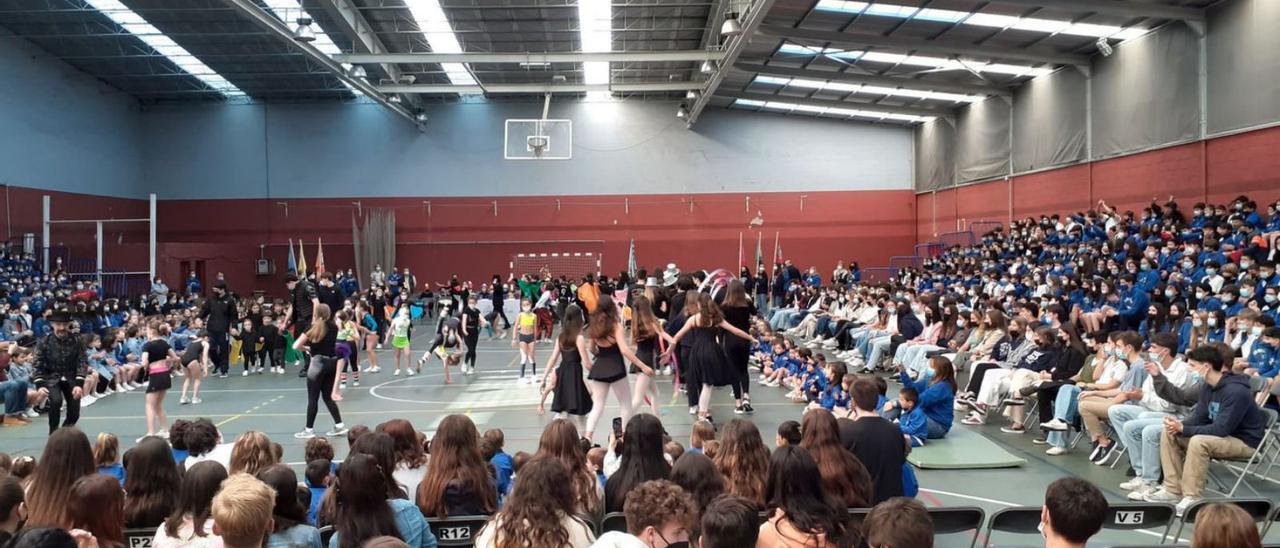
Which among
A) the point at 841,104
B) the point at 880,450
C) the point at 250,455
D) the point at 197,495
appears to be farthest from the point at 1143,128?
the point at 197,495

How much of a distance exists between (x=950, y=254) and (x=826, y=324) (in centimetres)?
826

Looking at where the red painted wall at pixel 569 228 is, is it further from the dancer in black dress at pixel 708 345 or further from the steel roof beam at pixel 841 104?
the dancer in black dress at pixel 708 345

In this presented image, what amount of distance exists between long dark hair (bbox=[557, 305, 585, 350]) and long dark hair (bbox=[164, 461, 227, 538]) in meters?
5.19

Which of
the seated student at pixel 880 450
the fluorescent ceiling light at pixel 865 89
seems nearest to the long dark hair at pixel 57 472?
the seated student at pixel 880 450

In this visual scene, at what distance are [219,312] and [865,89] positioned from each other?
2090 centimetres

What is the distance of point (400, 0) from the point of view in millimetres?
23641

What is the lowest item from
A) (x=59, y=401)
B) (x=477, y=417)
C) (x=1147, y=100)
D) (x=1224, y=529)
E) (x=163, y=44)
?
(x=477, y=417)

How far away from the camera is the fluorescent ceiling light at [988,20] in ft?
68.2

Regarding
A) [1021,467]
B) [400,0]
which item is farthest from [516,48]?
[1021,467]

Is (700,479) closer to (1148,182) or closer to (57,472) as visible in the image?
(57,472)

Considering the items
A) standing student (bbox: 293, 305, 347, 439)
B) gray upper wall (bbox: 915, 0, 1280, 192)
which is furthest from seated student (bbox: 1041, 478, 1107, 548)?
gray upper wall (bbox: 915, 0, 1280, 192)

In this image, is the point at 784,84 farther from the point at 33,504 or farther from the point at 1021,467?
the point at 33,504

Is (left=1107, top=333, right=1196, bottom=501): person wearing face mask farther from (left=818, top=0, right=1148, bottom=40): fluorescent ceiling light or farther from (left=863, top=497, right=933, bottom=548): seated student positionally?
(left=818, top=0, right=1148, bottom=40): fluorescent ceiling light

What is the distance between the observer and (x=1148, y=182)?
2141cm
